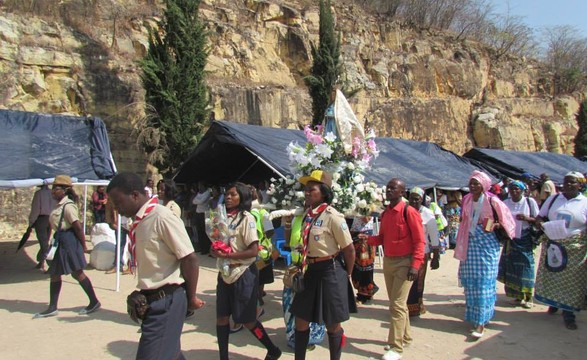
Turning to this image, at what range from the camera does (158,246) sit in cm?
299

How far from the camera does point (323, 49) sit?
2005 cm

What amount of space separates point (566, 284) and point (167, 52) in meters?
12.9

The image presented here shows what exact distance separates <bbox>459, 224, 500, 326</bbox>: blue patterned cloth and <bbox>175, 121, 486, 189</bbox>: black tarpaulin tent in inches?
175

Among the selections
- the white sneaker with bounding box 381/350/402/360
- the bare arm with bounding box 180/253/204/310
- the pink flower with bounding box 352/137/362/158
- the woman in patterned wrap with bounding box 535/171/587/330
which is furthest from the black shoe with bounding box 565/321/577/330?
the bare arm with bounding box 180/253/204/310

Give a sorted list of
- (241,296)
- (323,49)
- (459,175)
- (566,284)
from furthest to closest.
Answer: (323,49) → (459,175) → (566,284) → (241,296)

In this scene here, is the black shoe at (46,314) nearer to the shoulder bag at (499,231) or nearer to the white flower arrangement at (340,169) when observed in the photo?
the white flower arrangement at (340,169)

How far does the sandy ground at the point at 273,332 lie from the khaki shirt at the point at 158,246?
6.52 ft

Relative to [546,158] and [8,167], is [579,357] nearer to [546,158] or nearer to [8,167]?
[8,167]

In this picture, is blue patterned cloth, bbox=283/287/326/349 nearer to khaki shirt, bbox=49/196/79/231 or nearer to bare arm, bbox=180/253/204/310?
bare arm, bbox=180/253/204/310

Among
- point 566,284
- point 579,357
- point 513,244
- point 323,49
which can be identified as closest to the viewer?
point 579,357

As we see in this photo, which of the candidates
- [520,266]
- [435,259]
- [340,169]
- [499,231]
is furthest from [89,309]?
[520,266]

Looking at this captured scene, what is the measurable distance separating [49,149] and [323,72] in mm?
13747

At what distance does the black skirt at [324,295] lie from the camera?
3.96m

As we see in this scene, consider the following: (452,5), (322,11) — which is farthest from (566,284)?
(452,5)
